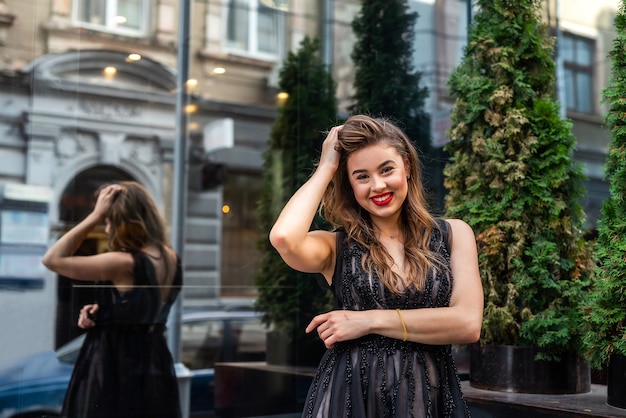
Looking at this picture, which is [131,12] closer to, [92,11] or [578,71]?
[92,11]

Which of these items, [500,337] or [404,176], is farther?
[500,337]

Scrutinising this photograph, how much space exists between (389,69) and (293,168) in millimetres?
1158

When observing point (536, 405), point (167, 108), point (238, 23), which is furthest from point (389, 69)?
point (536, 405)

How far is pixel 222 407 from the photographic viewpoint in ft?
20.0

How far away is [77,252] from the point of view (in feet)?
17.7

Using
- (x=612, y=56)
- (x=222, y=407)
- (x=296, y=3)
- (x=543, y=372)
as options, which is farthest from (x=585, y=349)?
(x=296, y=3)

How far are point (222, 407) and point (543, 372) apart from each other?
2.85 metres

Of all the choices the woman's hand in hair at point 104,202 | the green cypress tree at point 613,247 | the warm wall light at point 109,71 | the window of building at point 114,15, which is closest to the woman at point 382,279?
the green cypress tree at point 613,247

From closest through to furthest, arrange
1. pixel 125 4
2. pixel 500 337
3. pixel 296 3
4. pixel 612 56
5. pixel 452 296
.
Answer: pixel 452 296, pixel 612 56, pixel 500 337, pixel 125 4, pixel 296 3

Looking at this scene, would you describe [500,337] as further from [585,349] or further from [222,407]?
[222,407]

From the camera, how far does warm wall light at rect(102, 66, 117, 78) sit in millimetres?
5867

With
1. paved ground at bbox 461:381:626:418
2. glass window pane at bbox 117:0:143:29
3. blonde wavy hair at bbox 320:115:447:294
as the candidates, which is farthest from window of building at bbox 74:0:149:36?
blonde wavy hair at bbox 320:115:447:294

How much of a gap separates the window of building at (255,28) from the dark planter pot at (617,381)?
157 inches

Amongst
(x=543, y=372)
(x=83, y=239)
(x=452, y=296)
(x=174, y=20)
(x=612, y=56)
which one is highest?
(x=174, y=20)
